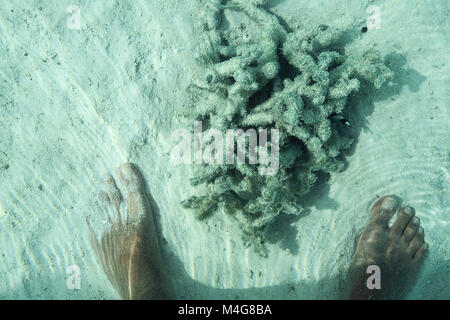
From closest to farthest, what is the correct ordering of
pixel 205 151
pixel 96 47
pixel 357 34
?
1. pixel 205 151
2. pixel 357 34
3. pixel 96 47

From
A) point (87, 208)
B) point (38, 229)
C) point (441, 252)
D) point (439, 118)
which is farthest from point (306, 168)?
point (38, 229)

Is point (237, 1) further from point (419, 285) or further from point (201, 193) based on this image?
point (419, 285)

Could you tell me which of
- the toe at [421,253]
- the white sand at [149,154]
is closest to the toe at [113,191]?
the white sand at [149,154]

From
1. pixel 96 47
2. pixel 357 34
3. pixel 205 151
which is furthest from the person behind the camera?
pixel 96 47

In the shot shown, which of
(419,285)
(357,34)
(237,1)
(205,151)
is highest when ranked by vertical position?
(237,1)

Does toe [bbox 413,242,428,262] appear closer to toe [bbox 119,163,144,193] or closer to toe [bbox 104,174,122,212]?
toe [bbox 119,163,144,193]

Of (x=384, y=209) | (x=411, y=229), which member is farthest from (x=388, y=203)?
(x=411, y=229)

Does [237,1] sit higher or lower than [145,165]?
higher

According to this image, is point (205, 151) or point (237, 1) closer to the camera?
point (205, 151)

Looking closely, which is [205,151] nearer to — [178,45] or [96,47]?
[178,45]
